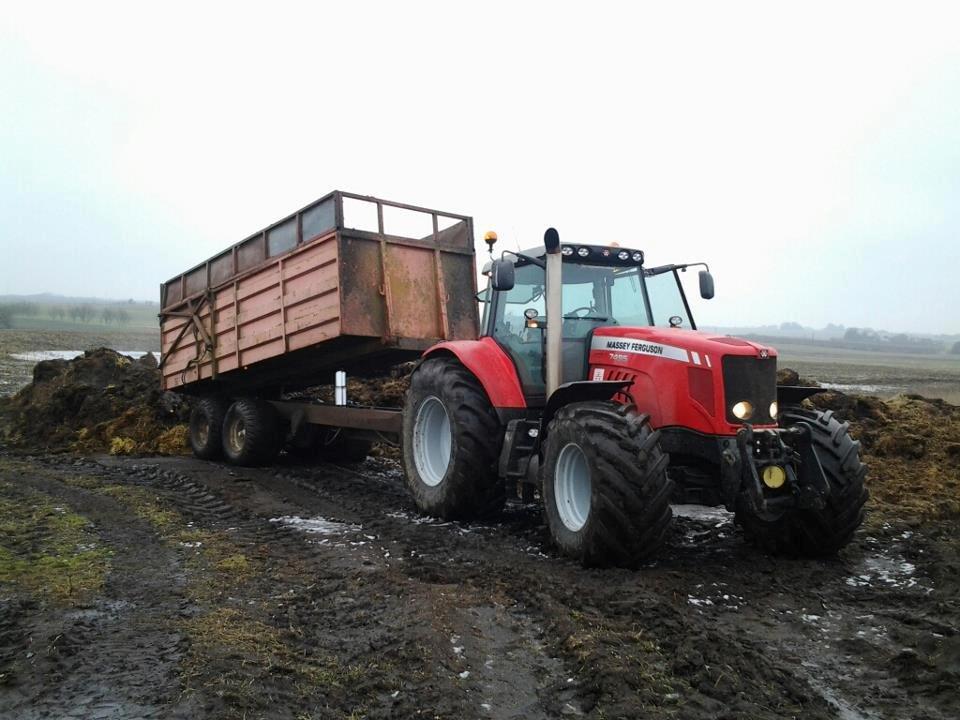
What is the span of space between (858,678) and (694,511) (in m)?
3.59

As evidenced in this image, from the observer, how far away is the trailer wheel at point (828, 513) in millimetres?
5332

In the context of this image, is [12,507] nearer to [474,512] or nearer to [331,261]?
[331,261]

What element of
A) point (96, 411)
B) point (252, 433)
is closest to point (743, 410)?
point (252, 433)

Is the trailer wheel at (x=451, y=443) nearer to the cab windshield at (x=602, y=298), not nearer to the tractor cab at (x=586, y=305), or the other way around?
the tractor cab at (x=586, y=305)

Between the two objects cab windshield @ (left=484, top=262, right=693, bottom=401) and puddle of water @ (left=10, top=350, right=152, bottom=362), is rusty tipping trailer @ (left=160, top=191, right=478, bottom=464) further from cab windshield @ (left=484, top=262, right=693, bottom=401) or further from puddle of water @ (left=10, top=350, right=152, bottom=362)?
puddle of water @ (left=10, top=350, right=152, bottom=362)

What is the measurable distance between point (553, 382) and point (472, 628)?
2247 millimetres

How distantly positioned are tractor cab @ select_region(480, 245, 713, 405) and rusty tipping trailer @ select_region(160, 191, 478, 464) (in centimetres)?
199

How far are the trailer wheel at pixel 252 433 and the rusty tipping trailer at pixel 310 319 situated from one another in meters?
0.02

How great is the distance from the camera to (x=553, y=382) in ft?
19.5

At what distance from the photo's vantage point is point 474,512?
22.0 feet

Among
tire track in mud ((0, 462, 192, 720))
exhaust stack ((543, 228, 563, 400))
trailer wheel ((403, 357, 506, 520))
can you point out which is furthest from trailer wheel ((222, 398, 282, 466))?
exhaust stack ((543, 228, 563, 400))

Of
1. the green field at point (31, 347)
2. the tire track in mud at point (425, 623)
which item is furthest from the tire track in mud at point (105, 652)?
the green field at point (31, 347)

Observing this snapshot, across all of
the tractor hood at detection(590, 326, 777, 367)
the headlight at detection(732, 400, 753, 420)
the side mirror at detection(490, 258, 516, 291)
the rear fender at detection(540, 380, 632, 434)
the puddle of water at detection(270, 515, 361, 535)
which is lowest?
the puddle of water at detection(270, 515, 361, 535)

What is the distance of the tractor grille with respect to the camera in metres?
5.36
